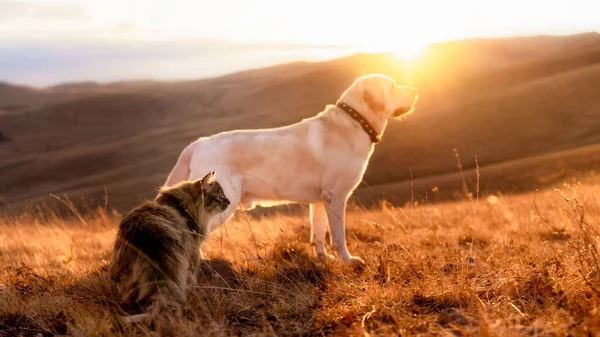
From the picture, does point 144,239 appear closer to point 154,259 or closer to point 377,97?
point 154,259

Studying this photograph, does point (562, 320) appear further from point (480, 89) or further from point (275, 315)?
point (480, 89)

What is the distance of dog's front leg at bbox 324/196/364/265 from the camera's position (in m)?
6.13

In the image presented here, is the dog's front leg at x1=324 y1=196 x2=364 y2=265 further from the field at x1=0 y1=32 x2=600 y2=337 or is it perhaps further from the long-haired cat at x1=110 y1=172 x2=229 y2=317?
the long-haired cat at x1=110 y1=172 x2=229 y2=317

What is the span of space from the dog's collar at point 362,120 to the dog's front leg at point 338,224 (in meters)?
0.88

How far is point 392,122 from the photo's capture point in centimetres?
3859

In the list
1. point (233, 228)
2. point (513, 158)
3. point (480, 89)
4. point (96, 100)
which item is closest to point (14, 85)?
point (96, 100)

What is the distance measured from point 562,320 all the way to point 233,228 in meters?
7.05

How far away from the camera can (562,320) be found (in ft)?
10.0

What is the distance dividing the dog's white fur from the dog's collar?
0.15 feet

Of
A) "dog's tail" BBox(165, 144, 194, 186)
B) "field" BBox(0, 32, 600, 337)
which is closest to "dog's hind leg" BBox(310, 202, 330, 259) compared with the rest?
"field" BBox(0, 32, 600, 337)

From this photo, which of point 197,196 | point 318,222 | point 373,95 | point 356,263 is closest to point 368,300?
point 197,196

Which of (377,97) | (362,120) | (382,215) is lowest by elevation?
(382,215)

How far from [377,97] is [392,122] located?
32550 millimetres

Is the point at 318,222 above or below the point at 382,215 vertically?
above
